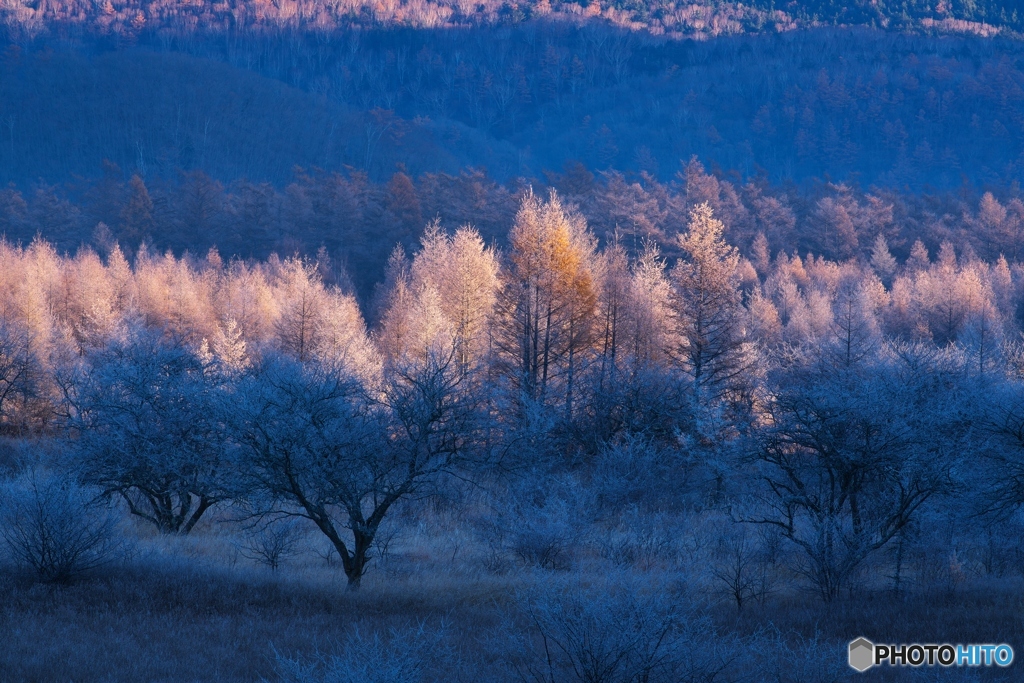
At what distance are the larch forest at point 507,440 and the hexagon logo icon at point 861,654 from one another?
7 cm

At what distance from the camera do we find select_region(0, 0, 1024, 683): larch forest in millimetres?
12148

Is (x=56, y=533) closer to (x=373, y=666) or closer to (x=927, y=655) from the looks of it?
(x=373, y=666)

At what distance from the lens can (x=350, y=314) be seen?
52.0 metres

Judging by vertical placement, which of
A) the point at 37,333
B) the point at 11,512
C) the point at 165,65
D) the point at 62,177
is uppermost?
the point at 165,65

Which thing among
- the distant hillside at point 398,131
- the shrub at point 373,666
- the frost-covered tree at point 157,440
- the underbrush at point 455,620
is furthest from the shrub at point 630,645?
the distant hillside at point 398,131

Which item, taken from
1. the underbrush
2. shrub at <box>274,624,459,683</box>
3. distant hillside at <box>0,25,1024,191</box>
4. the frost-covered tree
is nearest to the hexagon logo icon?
the underbrush

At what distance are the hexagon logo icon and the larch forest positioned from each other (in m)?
0.07

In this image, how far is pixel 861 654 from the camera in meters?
11.9

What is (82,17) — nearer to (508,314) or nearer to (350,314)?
(350,314)

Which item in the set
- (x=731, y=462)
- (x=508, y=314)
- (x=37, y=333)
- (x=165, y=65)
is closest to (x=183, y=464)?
(x=731, y=462)

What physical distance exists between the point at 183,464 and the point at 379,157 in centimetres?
14001

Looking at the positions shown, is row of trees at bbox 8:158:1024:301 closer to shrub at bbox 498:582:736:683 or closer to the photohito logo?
the photohito logo

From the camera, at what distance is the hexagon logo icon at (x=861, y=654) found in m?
→ 11.5

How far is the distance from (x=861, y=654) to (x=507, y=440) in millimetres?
8270
